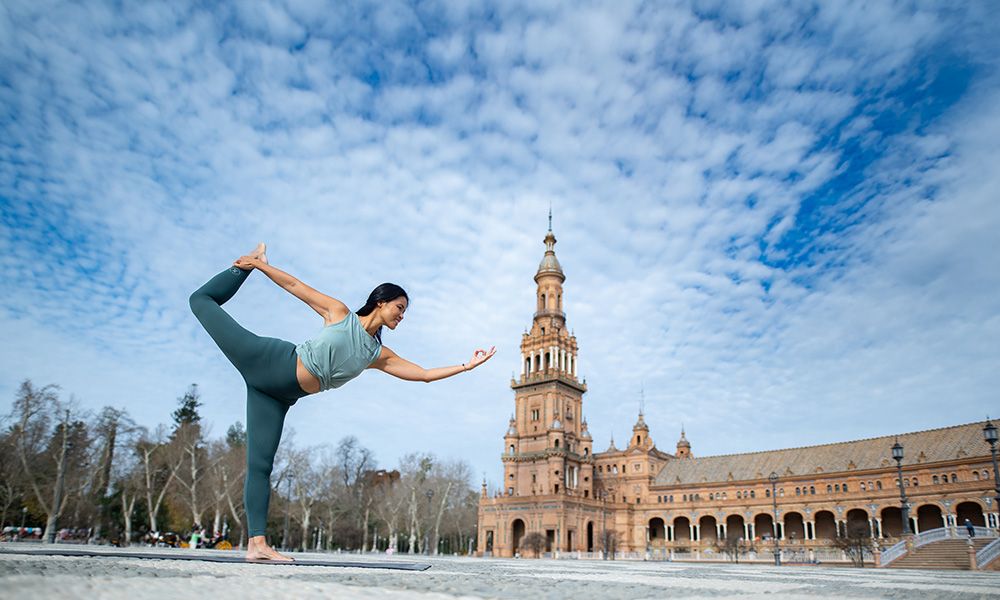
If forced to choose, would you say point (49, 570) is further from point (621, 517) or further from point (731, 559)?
point (621, 517)

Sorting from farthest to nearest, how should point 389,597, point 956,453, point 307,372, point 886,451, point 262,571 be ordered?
point 886,451 < point 956,453 < point 307,372 < point 262,571 < point 389,597

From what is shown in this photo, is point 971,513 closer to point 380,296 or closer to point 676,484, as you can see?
point 676,484

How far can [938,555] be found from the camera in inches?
919

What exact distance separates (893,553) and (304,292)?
88.5 ft

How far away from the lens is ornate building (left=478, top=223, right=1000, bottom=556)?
156 ft

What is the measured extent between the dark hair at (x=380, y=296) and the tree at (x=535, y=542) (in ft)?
162

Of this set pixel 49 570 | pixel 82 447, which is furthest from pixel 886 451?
pixel 49 570

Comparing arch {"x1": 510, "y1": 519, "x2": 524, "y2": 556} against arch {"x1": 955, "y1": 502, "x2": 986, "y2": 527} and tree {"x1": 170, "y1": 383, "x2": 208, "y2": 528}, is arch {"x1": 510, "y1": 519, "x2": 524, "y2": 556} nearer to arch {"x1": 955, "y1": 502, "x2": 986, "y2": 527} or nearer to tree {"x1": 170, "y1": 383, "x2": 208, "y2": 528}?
tree {"x1": 170, "y1": 383, "x2": 208, "y2": 528}

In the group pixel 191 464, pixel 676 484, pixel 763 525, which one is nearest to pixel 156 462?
pixel 191 464

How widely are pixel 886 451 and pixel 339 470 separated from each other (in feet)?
151

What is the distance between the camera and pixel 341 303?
584 cm

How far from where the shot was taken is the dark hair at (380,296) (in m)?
5.85

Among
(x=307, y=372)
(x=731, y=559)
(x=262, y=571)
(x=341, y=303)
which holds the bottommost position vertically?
(x=731, y=559)

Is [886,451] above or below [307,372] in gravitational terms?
above
